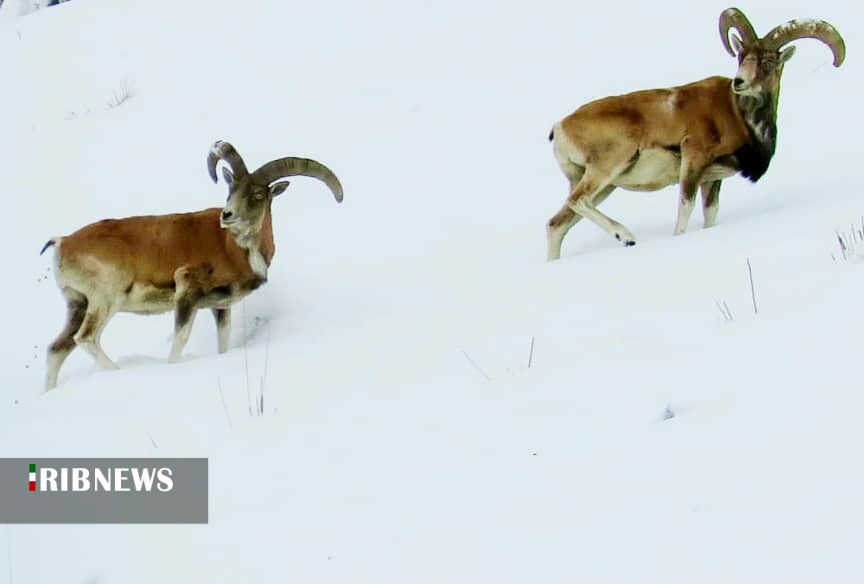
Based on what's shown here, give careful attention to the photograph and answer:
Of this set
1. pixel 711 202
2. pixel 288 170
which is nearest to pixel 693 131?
pixel 711 202

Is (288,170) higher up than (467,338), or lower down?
higher up

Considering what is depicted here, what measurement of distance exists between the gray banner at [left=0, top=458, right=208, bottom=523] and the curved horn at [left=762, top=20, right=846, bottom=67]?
5.98 meters

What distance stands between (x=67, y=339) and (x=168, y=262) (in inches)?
41.8

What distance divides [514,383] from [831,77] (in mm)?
8932

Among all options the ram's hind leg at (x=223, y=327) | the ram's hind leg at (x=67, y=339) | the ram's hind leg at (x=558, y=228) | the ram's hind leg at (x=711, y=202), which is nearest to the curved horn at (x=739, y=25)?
the ram's hind leg at (x=711, y=202)

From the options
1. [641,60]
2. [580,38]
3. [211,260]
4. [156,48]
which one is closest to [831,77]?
[641,60]

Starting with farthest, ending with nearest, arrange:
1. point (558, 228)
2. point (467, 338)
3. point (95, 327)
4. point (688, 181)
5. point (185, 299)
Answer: point (558, 228) < point (95, 327) < point (185, 299) < point (688, 181) < point (467, 338)

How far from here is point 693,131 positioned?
8.89 metres

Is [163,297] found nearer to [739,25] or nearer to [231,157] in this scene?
[231,157]

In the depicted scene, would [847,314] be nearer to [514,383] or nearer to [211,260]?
[514,383]

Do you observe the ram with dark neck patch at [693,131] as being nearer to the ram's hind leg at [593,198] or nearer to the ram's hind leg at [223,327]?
the ram's hind leg at [593,198]

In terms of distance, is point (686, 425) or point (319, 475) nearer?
point (686, 425)

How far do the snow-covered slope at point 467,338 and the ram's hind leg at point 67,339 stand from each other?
1.85 feet

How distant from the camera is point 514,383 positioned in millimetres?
5098
